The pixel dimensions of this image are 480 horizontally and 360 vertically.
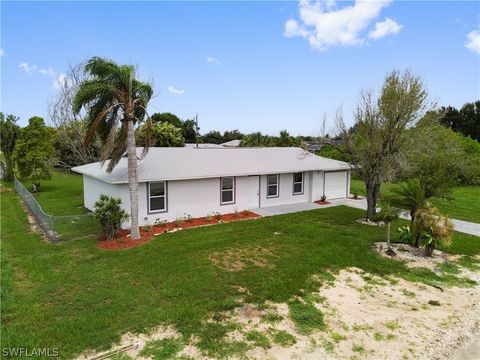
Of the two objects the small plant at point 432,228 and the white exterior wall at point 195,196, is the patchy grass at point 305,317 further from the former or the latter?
the white exterior wall at point 195,196

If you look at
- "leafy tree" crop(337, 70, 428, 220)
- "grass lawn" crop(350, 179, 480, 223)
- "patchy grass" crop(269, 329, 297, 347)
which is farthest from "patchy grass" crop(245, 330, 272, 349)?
"grass lawn" crop(350, 179, 480, 223)

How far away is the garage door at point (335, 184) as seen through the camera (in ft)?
62.9

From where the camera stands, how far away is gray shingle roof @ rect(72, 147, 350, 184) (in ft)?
43.8

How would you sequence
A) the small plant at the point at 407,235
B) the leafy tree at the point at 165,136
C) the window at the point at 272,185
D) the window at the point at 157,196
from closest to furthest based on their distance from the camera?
the small plant at the point at 407,235
the window at the point at 157,196
the window at the point at 272,185
the leafy tree at the point at 165,136

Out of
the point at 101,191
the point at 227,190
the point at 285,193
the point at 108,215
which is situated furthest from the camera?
the point at 285,193

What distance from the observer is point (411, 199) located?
10.2m

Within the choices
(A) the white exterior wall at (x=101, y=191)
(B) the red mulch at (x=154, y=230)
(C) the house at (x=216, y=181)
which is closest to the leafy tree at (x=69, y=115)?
(A) the white exterior wall at (x=101, y=191)

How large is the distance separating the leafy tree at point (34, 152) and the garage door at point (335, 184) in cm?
1980

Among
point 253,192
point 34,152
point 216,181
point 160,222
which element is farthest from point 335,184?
point 34,152

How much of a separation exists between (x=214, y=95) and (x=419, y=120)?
17436 millimetres

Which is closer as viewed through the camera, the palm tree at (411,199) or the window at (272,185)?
the palm tree at (411,199)

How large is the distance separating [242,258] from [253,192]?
7.26m

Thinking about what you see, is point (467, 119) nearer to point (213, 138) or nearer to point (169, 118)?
point (213, 138)

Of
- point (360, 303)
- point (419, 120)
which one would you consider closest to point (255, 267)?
point (360, 303)
